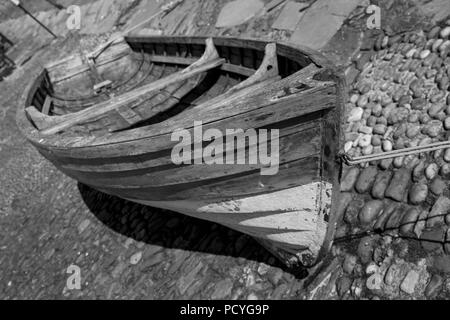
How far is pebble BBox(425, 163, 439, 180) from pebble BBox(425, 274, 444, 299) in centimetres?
109

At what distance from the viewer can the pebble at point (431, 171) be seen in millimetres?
4566

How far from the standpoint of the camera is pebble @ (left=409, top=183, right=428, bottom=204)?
4.52 meters

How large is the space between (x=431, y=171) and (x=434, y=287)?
49.5 inches

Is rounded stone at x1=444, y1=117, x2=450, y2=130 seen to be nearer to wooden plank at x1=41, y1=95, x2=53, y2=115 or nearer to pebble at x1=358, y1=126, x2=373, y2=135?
pebble at x1=358, y1=126, x2=373, y2=135

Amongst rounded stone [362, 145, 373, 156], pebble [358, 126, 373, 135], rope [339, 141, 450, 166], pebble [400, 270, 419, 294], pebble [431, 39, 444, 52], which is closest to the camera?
rope [339, 141, 450, 166]

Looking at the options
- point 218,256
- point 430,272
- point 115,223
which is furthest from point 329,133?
point 115,223

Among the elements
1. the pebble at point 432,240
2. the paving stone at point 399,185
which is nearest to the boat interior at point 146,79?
the paving stone at point 399,185

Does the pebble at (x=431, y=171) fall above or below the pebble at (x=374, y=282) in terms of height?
above

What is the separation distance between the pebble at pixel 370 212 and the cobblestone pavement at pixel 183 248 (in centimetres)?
5

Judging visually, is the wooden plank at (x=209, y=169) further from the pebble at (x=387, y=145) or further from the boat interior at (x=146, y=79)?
the pebble at (x=387, y=145)

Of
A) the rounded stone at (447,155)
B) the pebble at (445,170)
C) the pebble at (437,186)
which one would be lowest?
the pebble at (437,186)

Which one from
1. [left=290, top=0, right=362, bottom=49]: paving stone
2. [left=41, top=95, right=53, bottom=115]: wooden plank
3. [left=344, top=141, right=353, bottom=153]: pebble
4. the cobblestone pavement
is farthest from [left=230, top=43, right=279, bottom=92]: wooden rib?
[left=41, top=95, right=53, bottom=115]: wooden plank

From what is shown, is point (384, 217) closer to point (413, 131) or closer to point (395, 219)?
point (395, 219)
